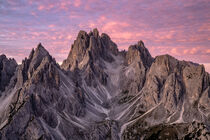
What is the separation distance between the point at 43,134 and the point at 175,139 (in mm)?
114891

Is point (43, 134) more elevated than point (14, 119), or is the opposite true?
point (14, 119)

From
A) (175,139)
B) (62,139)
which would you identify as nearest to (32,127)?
(62,139)

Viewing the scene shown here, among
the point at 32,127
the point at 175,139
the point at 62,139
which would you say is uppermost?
the point at 32,127

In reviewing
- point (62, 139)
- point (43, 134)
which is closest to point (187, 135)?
point (62, 139)

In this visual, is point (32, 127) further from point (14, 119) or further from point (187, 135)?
point (187, 135)

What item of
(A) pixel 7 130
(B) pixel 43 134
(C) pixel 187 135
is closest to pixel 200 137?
(C) pixel 187 135

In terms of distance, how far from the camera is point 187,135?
197 metres

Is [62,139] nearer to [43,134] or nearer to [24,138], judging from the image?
[43,134]

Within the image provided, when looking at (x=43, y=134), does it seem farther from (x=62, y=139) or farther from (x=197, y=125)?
(x=197, y=125)

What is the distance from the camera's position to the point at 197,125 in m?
199

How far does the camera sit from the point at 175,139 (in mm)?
199000

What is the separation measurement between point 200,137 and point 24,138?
488 feet

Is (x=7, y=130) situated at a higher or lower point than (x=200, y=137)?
higher

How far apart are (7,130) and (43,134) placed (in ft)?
99.8
